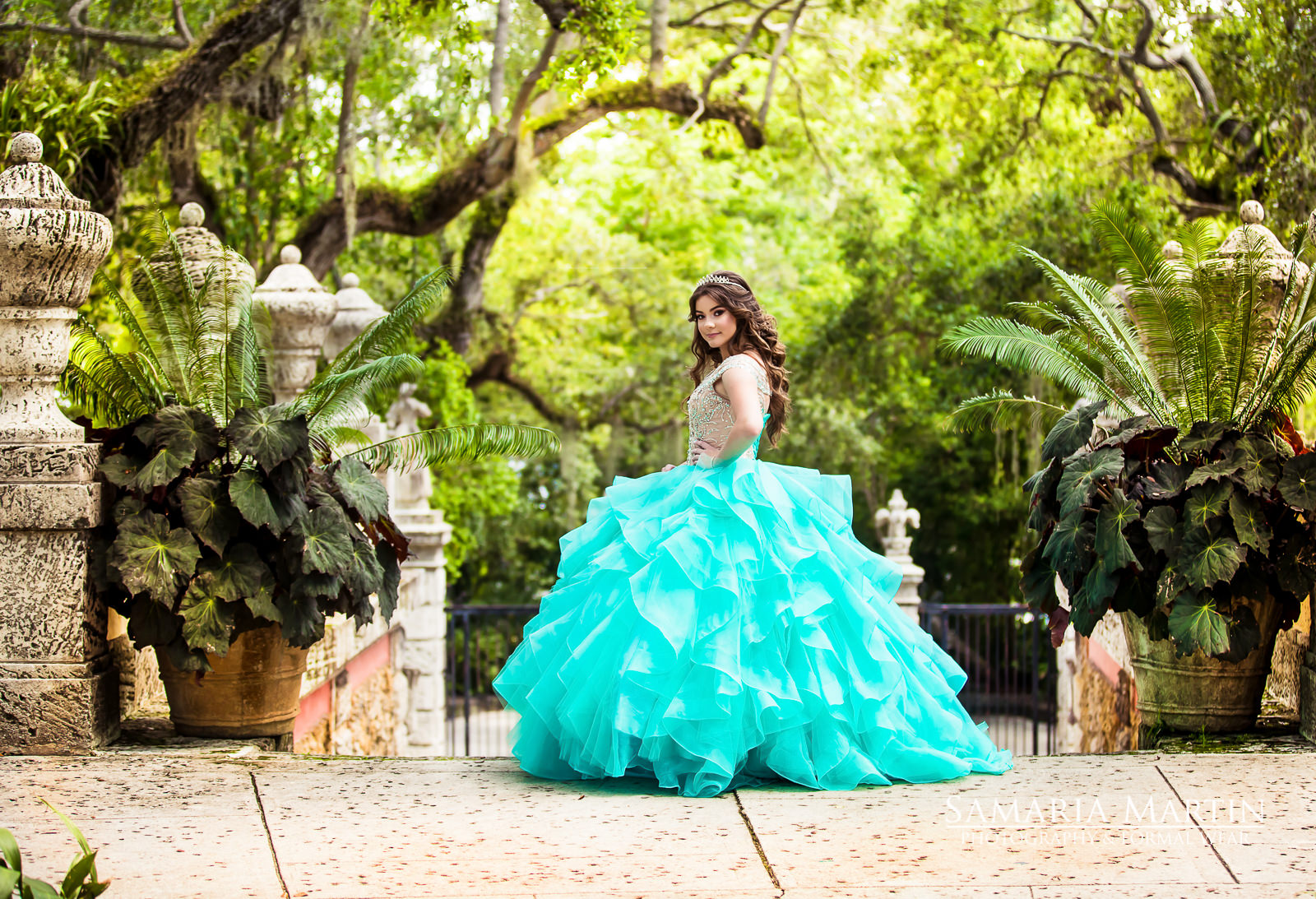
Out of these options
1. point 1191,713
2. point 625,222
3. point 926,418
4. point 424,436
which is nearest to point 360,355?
point 424,436

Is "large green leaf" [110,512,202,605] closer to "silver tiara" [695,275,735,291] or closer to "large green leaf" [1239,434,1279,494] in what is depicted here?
"silver tiara" [695,275,735,291]

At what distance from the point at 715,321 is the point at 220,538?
1.90 m

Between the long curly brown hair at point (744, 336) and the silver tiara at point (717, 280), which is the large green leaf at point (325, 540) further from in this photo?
the silver tiara at point (717, 280)

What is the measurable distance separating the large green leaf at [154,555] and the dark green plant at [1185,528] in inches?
125

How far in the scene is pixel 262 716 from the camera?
191 inches

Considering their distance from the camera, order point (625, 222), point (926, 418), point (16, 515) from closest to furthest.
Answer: point (16, 515)
point (926, 418)
point (625, 222)

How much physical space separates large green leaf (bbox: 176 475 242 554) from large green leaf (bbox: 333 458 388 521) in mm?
431

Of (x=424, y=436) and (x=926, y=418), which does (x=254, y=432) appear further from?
(x=926, y=418)

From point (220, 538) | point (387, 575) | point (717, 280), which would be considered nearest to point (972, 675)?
point (387, 575)

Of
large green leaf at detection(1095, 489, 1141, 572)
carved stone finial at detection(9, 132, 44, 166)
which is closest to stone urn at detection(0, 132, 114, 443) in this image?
carved stone finial at detection(9, 132, 44, 166)

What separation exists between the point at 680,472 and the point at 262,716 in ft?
6.23

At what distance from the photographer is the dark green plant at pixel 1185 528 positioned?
4.45m

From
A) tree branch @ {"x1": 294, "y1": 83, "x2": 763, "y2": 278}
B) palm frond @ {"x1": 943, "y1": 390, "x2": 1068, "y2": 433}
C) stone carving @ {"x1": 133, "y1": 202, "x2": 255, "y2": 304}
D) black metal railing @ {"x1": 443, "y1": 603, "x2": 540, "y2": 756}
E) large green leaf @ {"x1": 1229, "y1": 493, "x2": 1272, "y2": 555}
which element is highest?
tree branch @ {"x1": 294, "y1": 83, "x2": 763, "y2": 278}

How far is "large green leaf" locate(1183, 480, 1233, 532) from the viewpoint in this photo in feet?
14.7
